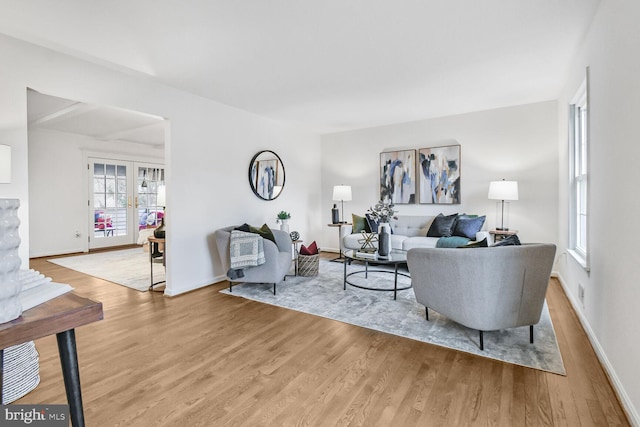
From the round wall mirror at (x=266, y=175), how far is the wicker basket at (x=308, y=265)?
1.28 m

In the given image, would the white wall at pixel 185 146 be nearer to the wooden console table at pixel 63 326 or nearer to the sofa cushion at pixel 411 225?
the sofa cushion at pixel 411 225

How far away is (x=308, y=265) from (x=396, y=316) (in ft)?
5.70

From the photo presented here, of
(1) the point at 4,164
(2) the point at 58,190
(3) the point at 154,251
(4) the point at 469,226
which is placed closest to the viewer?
(1) the point at 4,164

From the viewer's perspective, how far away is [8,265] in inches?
34.2

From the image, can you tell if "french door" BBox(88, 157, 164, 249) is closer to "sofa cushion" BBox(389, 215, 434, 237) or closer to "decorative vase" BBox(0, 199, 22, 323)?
"sofa cushion" BBox(389, 215, 434, 237)

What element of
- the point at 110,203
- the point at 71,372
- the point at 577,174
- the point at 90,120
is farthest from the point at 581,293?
the point at 110,203

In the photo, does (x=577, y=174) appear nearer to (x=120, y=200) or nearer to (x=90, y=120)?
(x=90, y=120)

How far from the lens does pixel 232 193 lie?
459 cm

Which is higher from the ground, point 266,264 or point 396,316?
point 266,264

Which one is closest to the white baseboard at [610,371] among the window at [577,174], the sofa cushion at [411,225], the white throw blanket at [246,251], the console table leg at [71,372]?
the window at [577,174]

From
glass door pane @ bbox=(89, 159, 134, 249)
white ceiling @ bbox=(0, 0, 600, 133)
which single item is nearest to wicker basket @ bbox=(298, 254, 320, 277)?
white ceiling @ bbox=(0, 0, 600, 133)

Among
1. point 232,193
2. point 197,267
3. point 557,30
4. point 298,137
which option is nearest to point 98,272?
point 197,267

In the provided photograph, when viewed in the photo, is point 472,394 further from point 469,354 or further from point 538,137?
point 538,137

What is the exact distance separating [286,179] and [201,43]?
314 centimetres
